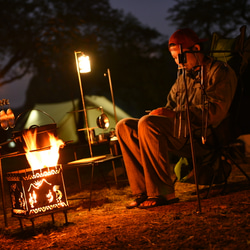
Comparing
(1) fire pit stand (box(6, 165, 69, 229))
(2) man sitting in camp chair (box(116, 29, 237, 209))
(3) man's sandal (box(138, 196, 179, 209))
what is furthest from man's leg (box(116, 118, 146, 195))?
(1) fire pit stand (box(6, 165, 69, 229))

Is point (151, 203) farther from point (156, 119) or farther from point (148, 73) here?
point (148, 73)

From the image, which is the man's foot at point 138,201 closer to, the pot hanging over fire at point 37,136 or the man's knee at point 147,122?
the man's knee at point 147,122

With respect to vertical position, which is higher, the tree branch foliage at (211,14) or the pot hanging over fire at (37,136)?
the tree branch foliage at (211,14)

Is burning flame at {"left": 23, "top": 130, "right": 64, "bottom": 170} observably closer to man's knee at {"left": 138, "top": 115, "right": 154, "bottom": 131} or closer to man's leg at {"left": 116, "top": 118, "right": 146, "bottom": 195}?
man's leg at {"left": 116, "top": 118, "right": 146, "bottom": 195}

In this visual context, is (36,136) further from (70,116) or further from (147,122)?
(70,116)

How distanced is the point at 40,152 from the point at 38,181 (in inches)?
13.1

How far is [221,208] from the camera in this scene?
232cm

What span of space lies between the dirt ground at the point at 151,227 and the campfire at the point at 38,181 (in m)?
0.15

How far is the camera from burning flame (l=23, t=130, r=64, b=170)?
2.77 m

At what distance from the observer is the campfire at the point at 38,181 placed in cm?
254

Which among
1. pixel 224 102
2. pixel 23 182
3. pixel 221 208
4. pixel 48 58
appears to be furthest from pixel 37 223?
pixel 48 58

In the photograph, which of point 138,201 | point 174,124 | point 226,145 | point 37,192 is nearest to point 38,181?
A: point 37,192

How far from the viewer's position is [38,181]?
2.57 meters

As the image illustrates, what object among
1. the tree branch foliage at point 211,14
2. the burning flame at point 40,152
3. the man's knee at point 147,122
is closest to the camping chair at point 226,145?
the man's knee at point 147,122
